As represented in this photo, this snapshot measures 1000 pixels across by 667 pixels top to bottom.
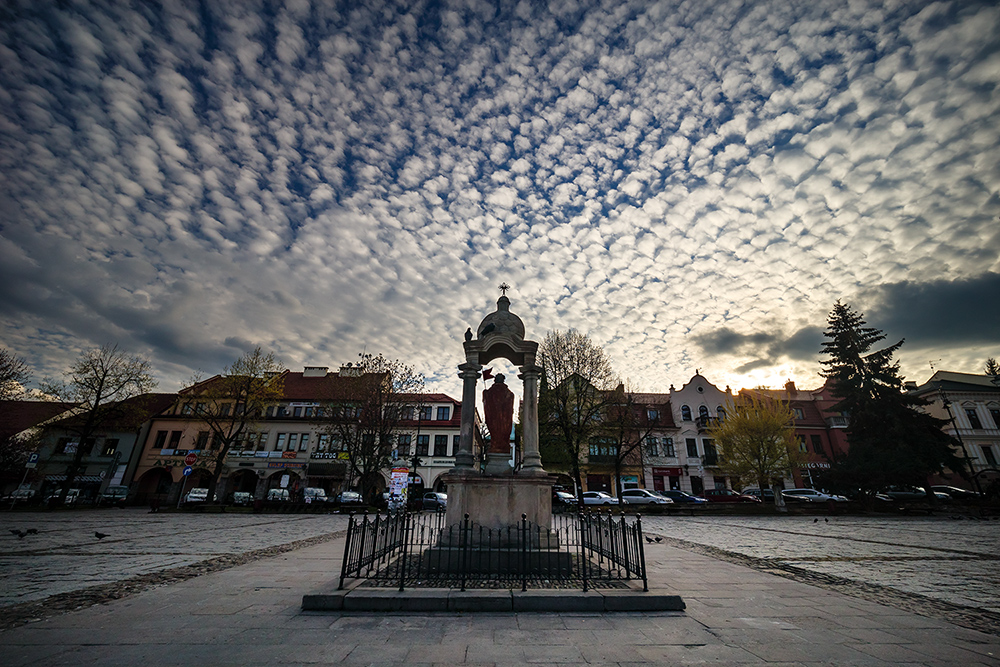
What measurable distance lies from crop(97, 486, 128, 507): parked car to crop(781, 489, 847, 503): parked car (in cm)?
5151

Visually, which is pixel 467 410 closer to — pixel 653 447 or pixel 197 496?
pixel 197 496

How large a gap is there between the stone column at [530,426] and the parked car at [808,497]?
3163 centimetres

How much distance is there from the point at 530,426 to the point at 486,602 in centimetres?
431

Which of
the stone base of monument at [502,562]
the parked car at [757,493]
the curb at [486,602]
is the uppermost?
the parked car at [757,493]

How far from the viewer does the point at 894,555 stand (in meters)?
11.0

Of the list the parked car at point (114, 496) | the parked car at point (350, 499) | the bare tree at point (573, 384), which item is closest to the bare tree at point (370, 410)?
the parked car at point (350, 499)

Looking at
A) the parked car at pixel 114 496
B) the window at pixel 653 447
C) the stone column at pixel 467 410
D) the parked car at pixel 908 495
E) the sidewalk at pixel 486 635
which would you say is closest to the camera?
the sidewalk at pixel 486 635

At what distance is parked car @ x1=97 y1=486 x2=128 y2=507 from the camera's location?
33.4 metres

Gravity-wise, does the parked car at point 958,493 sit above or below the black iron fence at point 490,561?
above

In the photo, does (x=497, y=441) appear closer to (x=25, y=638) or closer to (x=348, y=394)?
(x=25, y=638)

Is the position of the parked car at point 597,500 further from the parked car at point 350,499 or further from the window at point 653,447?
the parked car at point 350,499

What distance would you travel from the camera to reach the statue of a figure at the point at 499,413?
991 cm

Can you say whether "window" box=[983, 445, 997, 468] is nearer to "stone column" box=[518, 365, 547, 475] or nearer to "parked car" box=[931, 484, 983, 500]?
"parked car" box=[931, 484, 983, 500]

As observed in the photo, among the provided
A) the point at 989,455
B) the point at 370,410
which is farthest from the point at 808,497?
the point at 370,410
